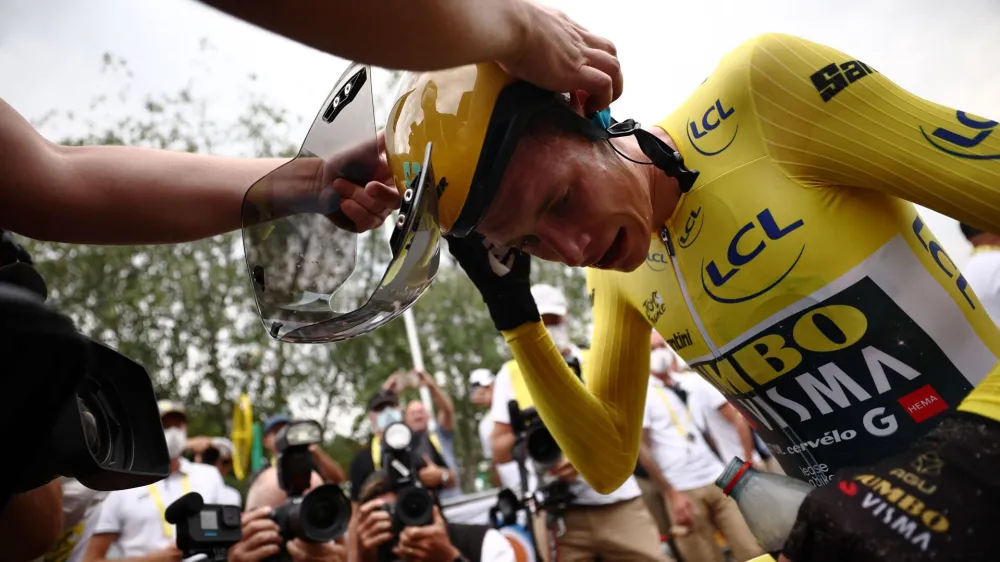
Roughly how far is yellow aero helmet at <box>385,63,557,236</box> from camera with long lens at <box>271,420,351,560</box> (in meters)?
2.33

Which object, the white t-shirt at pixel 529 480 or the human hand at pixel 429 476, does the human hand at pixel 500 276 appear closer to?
the white t-shirt at pixel 529 480

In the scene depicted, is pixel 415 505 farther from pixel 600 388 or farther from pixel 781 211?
pixel 781 211

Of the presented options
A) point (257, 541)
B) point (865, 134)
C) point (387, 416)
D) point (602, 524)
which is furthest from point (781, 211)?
point (387, 416)

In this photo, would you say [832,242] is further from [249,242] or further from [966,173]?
[249,242]

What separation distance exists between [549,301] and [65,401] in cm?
526

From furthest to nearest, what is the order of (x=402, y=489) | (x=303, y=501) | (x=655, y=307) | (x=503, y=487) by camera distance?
(x=503, y=487) < (x=402, y=489) < (x=303, y=501) < (x=655, y=307)

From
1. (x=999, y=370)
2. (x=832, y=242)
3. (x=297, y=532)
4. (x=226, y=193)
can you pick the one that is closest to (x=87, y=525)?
(x=297, y=532)

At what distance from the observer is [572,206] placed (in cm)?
185

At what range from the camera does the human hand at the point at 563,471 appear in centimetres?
477

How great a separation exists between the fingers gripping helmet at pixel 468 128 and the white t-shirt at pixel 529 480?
120 inches

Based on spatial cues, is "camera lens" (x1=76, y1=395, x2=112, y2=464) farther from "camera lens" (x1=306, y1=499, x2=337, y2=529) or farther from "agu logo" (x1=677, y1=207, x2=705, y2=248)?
"camera lens" (x1=306, y1=499, x2=337, y2=529)

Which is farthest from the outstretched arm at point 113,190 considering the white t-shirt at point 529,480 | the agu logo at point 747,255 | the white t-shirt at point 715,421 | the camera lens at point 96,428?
the white t-shirt at point 715,421

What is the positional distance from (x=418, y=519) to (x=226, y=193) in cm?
259

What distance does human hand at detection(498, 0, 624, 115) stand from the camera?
134 centimetres
